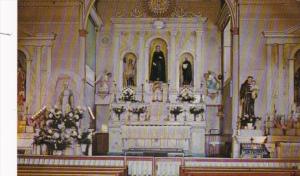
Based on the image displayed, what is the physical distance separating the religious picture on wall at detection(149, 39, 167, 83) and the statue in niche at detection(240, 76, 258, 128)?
4536 millimetres

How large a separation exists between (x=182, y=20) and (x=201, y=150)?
4787 millimetres

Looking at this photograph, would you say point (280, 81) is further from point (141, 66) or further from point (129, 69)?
Result: point (129, 69)

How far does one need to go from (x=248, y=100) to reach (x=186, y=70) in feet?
14.4

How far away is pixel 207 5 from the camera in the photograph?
19797mm

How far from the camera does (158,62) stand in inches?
773

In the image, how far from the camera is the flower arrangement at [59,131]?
14375mm

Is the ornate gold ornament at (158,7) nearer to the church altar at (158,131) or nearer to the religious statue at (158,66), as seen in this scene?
the religious statue at (158,66)

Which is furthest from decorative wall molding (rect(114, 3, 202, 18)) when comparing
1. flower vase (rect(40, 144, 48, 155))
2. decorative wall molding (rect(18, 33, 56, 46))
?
flower vase (rect(40, 144, 48, 155))

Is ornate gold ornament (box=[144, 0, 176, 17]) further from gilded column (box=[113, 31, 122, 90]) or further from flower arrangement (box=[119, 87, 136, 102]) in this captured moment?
flower arrangement (box=[119, 87, 136, 102])

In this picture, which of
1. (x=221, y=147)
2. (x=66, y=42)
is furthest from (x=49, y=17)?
(x=221, y=147)

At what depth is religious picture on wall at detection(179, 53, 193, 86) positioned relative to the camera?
63.7 ft

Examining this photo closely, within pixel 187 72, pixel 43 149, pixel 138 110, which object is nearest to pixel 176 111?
pixel 138 110

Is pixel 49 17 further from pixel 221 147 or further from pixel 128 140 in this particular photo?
pixel 221 147

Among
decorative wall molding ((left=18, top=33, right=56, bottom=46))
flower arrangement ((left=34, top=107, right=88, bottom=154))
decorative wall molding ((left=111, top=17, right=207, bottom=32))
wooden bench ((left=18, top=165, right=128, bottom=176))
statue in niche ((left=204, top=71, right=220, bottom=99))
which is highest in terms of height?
decorative wall molding ((left=111, top=17, right=207, bottom=32))
